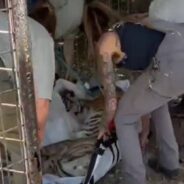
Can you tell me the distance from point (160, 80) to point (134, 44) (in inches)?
7.1

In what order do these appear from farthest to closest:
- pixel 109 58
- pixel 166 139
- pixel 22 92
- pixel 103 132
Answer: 1. pixel 166 139
2. pixel 103 132
3. pixel 109 58
4. pixel 22 92

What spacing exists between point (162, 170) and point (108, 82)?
73cm

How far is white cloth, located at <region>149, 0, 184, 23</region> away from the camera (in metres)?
2.19

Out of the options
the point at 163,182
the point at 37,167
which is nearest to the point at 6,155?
the point at 37,167

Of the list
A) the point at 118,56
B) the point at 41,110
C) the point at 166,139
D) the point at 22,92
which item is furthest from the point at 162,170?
the point at 22,92

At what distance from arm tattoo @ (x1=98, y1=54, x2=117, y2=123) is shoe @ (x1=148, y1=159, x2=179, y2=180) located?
0.54 m

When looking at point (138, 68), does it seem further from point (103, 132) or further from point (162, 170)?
point (162, 170)

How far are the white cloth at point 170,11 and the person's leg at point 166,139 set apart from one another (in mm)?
624

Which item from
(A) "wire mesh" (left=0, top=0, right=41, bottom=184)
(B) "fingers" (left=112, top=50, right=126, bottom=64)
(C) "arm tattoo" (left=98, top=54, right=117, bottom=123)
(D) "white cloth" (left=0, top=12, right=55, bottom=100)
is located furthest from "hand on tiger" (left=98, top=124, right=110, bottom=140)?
(A) "wire mesh" (left=0, top=0, right=41, bottom=184)

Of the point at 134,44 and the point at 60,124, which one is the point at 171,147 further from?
the point at 134,44

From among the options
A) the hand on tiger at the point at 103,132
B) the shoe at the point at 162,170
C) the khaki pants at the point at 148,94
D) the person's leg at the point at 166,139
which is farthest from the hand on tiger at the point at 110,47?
the shoe at the point at 162,170

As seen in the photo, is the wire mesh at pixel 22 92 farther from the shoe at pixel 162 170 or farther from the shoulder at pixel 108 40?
the shoe at pixel 162 170

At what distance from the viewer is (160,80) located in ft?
7.38

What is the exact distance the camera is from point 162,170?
2.80 meters
